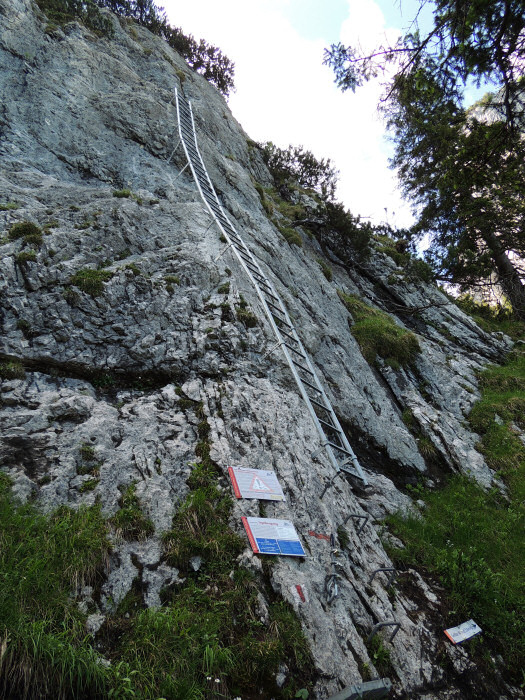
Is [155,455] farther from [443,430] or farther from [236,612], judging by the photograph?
[443,430]

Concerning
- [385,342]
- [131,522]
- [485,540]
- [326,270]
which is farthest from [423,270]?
[131,522]

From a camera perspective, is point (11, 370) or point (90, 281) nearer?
point (11, 370)

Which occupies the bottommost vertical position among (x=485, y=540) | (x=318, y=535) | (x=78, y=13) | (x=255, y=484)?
(x=255, y=484)

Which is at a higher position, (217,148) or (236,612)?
(217,148)

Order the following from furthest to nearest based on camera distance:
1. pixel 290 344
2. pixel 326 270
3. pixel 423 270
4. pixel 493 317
→ pixel 493 317
pixel 326 270
pixel 423 270
pixel 290 344

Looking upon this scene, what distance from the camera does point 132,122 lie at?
14.7m

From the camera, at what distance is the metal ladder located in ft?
23.2

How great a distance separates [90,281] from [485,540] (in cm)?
1006

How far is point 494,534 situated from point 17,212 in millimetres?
13093

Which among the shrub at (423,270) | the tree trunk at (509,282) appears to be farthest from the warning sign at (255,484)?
the shrub at (423,270)

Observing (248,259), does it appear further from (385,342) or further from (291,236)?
(291,236)

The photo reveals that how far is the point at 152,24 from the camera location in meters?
25.6

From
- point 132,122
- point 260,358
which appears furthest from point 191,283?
point 132,122

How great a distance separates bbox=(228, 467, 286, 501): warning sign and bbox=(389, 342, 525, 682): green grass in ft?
10.6
